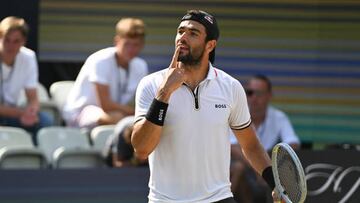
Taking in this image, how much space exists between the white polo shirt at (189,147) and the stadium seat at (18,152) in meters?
2.81

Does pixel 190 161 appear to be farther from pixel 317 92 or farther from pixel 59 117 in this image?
pixel 317 92

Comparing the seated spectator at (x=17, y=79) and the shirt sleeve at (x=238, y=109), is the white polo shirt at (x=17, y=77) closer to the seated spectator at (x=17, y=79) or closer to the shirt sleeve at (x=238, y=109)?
the seated spectator at (x=17, y=79)

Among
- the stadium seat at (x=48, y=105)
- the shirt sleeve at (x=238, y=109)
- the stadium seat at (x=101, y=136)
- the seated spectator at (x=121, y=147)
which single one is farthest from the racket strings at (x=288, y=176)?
the stadium seat at (x=48, y=105)

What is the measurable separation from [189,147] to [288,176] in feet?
1.97

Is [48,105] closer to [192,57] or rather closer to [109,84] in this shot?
[109,84]

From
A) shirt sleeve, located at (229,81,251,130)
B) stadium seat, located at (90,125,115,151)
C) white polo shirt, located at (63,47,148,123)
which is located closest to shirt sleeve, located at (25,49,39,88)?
white polo shirt, located at (63,47,148,123)

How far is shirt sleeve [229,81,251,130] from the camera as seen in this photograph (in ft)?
19.7

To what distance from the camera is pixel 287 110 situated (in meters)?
11.5

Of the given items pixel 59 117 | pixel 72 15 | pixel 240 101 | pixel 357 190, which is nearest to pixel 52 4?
pixel 72 15

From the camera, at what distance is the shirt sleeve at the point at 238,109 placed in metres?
6.00

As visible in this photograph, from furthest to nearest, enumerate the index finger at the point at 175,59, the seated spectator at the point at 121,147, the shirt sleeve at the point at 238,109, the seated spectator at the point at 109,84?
the seated spectator at the point at 109,84 < the seated spectator at the point at 121,147 < the shirt sleeve at the point at 238,109 < the index finger at the point at 175,59

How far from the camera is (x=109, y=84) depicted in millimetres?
9617

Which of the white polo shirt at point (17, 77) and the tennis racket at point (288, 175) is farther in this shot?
the white polo shirt at point (17, 77)

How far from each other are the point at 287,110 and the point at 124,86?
244 cm
